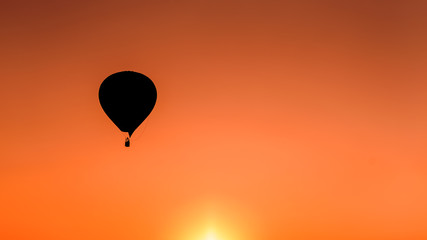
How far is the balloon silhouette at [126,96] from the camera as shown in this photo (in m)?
8.16

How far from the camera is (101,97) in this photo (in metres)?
8.29

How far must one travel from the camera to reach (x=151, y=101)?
841 centimetres

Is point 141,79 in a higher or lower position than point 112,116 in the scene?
higher

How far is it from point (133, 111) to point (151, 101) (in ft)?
1.03

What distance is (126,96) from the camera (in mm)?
8164

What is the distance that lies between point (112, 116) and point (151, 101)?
609 mm

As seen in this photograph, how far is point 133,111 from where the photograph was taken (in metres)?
8.30

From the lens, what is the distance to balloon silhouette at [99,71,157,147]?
8.16m

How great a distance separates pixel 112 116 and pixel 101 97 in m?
0.32

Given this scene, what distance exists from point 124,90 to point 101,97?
1.31 feet

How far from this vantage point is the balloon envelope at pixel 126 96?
8.16 metres

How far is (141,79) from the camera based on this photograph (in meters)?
8.22

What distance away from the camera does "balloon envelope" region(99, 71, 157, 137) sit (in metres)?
8.16

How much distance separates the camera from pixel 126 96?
8.16 meters
